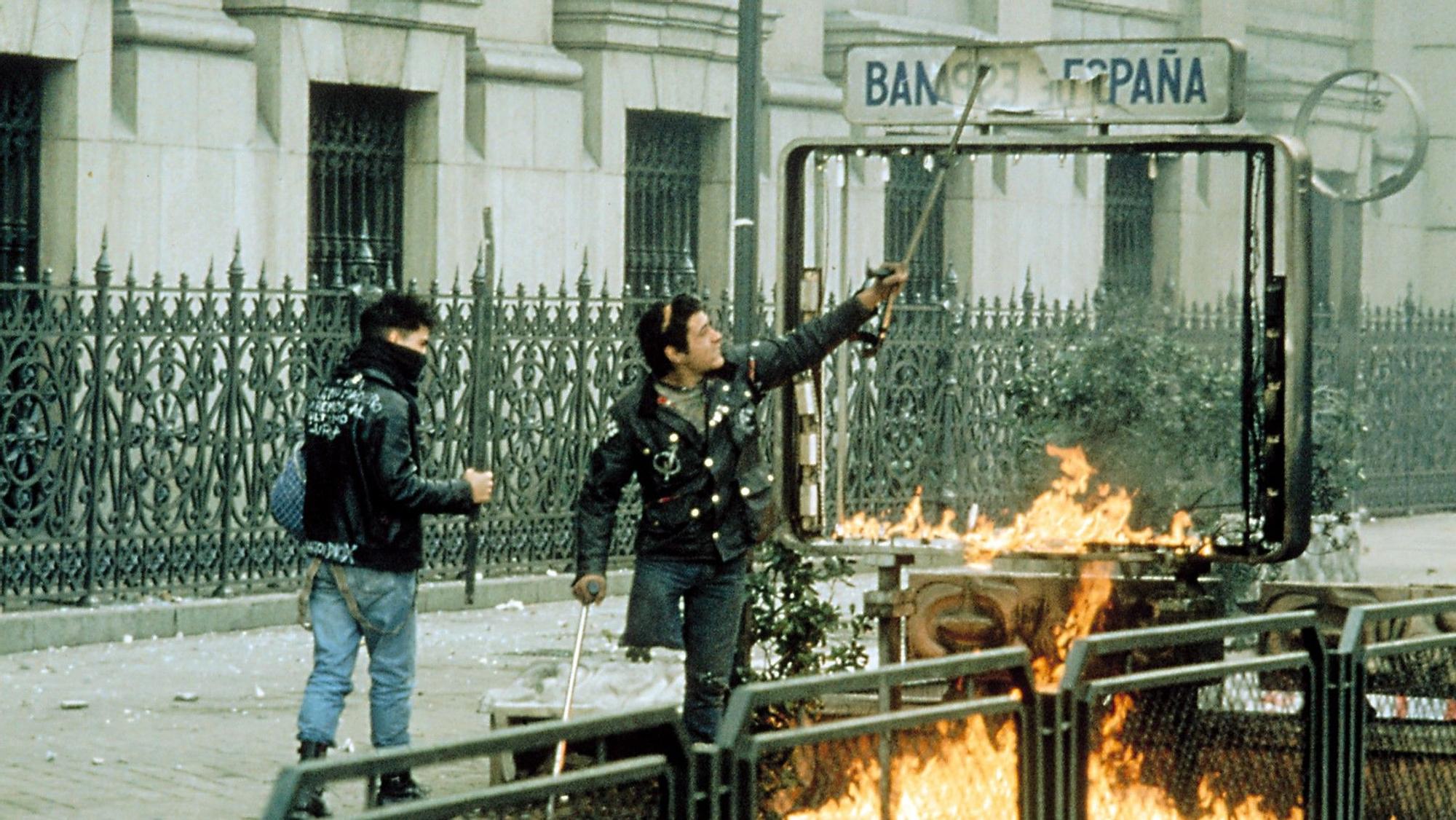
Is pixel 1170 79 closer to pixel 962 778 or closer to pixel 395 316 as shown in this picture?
pixel 395 316

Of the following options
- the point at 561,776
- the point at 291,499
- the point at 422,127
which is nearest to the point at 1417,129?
the point at 422,127

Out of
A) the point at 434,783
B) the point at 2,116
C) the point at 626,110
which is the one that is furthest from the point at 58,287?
the point at 626,110

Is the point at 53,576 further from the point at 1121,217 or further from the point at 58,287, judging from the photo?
the point at 1121,217

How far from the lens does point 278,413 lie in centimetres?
1517

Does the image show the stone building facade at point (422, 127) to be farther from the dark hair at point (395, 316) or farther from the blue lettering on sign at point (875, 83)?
the dark hair at point (395, 316)

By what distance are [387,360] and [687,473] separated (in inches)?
48.8

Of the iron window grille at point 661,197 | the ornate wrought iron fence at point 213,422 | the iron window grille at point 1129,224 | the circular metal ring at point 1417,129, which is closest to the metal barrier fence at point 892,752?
the ornate wrought iron fence at point 213,422

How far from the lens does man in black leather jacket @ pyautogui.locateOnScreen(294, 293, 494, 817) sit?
29.5 feet

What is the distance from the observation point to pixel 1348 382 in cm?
2486

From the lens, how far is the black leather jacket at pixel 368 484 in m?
8.99

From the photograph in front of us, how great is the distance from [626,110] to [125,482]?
23.9 feet

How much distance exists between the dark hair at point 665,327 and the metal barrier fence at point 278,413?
197 cm

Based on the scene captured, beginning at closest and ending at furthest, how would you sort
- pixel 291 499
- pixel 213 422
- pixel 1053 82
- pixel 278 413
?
pixel 291 499 < pixel 1053 82 < pixel 213 422 < pixel 278 413

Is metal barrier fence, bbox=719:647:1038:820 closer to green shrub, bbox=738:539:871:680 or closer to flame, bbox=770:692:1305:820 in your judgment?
flame, bbox=770:692:1305:820
